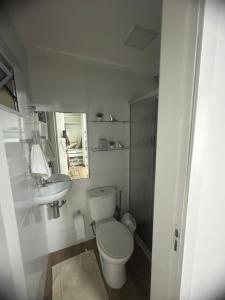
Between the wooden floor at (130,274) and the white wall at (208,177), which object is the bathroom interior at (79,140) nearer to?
the wooden floor at (130,274)

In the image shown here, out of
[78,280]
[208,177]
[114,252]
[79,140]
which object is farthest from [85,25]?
[78,280]

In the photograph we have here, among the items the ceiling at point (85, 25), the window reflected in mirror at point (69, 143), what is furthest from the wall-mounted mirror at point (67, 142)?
the ceiling at point (85, 25)

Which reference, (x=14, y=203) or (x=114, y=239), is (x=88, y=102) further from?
(x=114, y=239)

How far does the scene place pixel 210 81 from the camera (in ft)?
1.47

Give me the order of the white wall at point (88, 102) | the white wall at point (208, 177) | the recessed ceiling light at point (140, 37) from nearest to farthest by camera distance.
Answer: the white wall at point (208, 177) < the recessed ceiling light at point (140, 37) < the white wall at point (88, 102)

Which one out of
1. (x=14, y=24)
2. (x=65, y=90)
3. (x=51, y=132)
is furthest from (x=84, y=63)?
(x=51, y=132)

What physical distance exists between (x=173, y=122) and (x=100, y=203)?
1352 millimetres

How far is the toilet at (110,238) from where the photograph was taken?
1229 mm

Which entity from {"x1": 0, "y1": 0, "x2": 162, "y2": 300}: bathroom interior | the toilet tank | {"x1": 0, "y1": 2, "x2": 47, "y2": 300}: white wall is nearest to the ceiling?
{"x1": 0, "y1": 0, "x2": 162, "y2": 300}: bathroom interior

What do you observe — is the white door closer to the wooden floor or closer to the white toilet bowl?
the white toilet bowl

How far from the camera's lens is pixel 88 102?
1.60 meters

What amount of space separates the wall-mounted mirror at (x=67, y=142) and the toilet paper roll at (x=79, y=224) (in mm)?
477

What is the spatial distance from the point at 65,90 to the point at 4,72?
698 mm

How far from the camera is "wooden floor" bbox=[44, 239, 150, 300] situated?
1.24 metres
